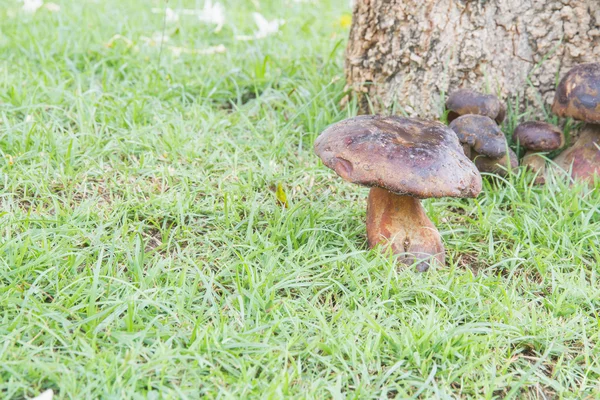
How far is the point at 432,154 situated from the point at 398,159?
17cm

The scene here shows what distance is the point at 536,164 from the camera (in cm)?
354

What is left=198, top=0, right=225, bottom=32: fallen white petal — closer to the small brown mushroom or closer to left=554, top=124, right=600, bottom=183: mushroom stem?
the small brown mushroom

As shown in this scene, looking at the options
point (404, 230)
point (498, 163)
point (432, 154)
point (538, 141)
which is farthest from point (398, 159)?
point (538, 141)

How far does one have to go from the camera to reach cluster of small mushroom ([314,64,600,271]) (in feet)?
8.40

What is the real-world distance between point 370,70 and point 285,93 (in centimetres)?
63

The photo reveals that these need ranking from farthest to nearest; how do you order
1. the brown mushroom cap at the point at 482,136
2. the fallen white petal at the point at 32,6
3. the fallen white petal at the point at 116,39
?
the fallen white petal at the point at 32,6 → the fallen white petal at the point at 116,39 → the brown mushroom cap at the point at 482,136

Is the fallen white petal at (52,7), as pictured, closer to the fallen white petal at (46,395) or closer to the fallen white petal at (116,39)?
the fallen white petal at (116,39)

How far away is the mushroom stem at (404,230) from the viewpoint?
2873mm

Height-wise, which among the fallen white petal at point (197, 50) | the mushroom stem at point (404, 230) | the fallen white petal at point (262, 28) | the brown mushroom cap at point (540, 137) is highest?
the fallen white petal at point (262, 28)

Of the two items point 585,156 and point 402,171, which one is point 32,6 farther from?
point 585,156

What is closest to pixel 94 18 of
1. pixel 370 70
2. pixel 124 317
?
pixel 370 70

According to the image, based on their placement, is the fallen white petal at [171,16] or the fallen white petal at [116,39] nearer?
the fallen white petal at [116,39]

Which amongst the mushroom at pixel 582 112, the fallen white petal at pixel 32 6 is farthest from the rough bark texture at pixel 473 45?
the fallen white petal at pixel 32 6

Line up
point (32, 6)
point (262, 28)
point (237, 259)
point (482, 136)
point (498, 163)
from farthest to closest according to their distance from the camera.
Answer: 1. point (32, 6)
2. point (262, 28)
3. point (498, 163)
4. point (482, 136)
5. point (237, 259)
